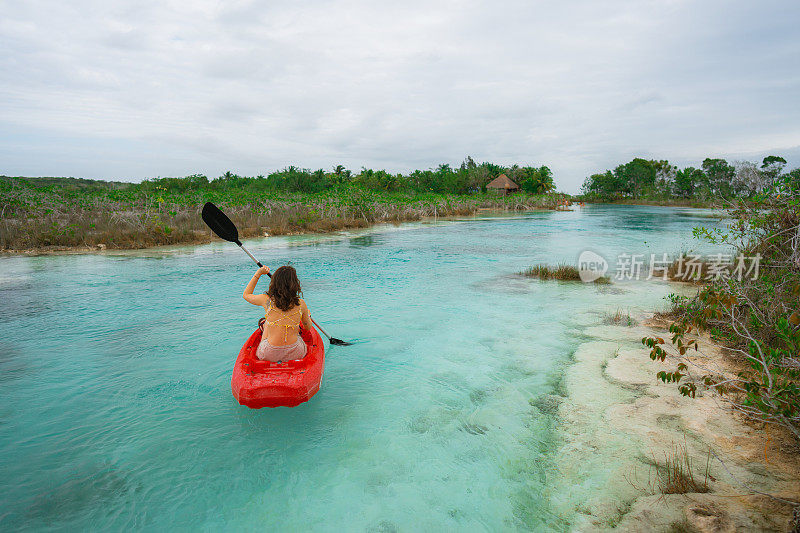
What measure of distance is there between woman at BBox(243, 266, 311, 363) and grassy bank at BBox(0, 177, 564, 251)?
611 inches

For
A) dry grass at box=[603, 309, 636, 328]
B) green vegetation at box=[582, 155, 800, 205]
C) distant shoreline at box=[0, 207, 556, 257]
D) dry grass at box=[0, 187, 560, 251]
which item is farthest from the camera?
green vegetation at box=[582, 155, 800, 205]

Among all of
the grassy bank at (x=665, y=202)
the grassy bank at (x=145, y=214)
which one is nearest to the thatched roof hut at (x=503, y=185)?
the grassy bank at (x=665, y=202)

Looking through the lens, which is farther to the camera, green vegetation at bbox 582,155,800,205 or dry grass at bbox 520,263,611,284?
green vegetation at bbox 582,155,800,205

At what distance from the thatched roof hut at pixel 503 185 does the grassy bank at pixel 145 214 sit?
34.1m

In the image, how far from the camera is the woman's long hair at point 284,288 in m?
4.57

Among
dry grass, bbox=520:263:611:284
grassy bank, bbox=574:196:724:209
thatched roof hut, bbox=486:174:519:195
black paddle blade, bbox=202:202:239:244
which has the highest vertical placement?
thatched roof hut, bbox=486:174:519:195

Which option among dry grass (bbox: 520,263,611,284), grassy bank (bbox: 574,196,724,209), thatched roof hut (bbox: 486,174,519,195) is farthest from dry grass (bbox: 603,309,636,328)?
grassy bank (bbox: 574,196,724,209)

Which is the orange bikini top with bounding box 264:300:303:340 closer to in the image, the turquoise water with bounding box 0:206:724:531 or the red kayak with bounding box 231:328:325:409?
the red kayak with bounding box 231:328:325:409

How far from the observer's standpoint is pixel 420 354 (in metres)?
6.84

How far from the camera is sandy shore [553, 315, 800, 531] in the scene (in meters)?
2.87

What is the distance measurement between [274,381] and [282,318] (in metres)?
0.74

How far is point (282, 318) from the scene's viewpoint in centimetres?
472

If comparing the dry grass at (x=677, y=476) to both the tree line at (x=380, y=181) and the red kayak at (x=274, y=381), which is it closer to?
the red kayak at (x=274, y=381)

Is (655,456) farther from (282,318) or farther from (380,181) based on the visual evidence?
(380,181)
